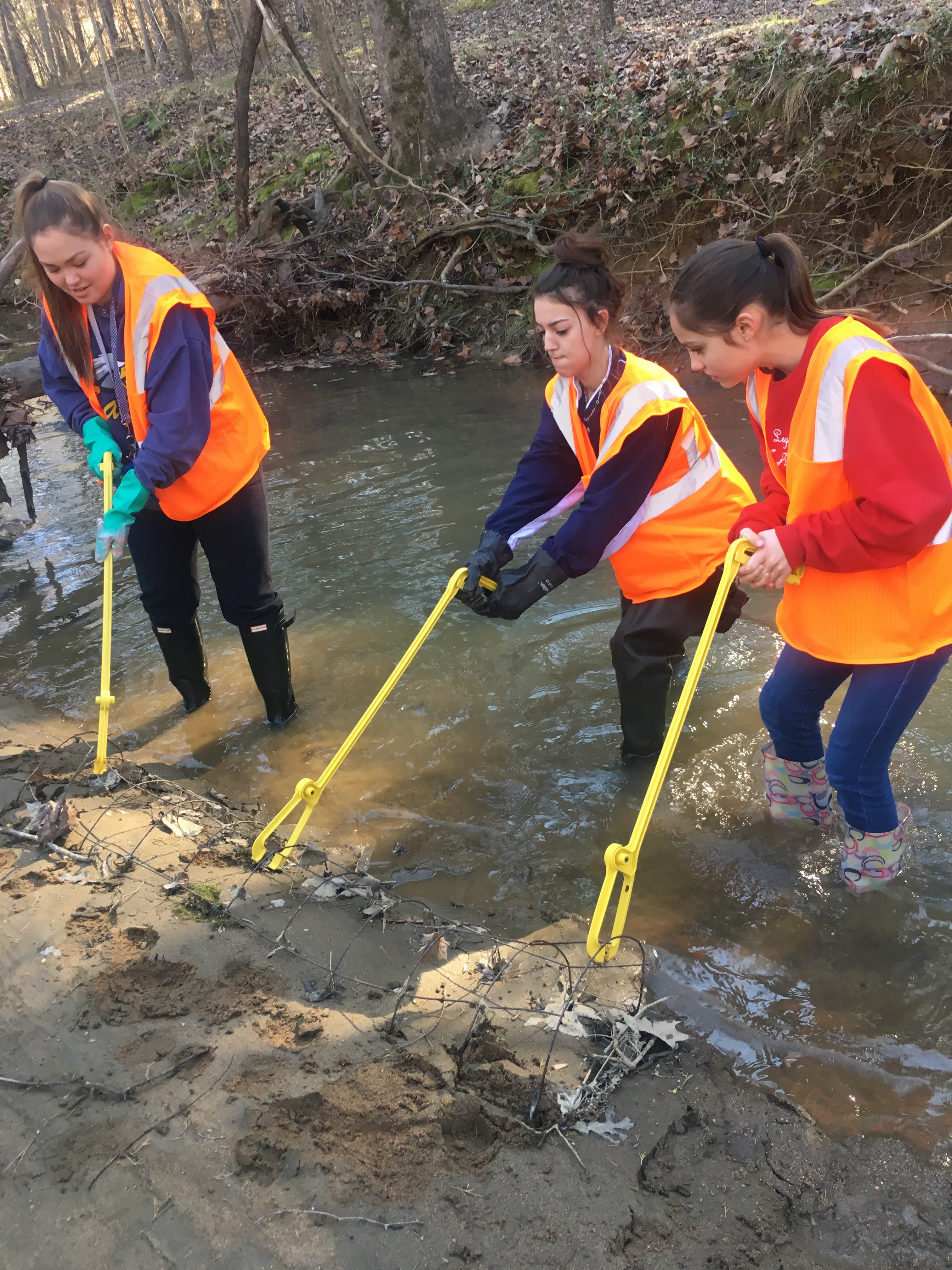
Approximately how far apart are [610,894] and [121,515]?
2738 mm

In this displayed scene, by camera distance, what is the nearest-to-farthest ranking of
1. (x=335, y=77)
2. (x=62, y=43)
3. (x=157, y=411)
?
(x=157, y=411), (x=335, y=77), (x=62, y=43)

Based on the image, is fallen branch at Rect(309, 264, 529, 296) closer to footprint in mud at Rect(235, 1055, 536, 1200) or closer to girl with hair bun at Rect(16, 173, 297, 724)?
girl with hair bun at Rect(16, 173, 297, 724)

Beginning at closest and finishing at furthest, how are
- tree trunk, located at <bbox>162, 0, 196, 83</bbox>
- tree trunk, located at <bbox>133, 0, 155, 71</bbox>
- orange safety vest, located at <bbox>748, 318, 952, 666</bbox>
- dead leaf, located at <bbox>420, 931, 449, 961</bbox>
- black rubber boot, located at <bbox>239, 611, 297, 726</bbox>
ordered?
orange safety vest, located at <bbox>748, 318, 952, 666</bbox>, dead leaf, located at <bbox>420, 931, 449, 961</bbox>, black rubber boot, located at <bbox>239, 611, 297, 726</bbox>, tree trunk, located at <bbox>162, 0, 196, 83</bbox>, tree trunk, located at <bbox>133, 0, 155, 71</bbox>

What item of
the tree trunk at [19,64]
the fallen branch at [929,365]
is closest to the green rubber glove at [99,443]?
the fallen branch at [929,365]

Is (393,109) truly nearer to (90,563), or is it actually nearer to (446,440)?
(446,440)

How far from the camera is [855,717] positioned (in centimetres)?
268

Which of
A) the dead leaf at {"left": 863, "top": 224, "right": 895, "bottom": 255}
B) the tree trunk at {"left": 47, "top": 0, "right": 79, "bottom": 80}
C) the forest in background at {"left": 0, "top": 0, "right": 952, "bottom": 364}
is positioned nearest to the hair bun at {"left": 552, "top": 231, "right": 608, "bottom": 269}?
the forest in background at {"left": 0, "top": 0, "right": 952, "bottom": 364}

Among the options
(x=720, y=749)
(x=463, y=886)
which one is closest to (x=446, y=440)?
(x=720, y=749)

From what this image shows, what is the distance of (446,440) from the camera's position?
817 centimetres

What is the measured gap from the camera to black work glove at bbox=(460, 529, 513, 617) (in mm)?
3471

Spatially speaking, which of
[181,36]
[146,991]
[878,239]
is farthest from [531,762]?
[181,36]

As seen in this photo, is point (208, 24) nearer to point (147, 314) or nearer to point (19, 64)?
point (19, 64)

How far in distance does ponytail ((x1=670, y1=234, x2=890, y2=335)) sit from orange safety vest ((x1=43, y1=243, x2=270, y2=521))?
2087 mm

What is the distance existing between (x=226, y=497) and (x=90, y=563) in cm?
341
